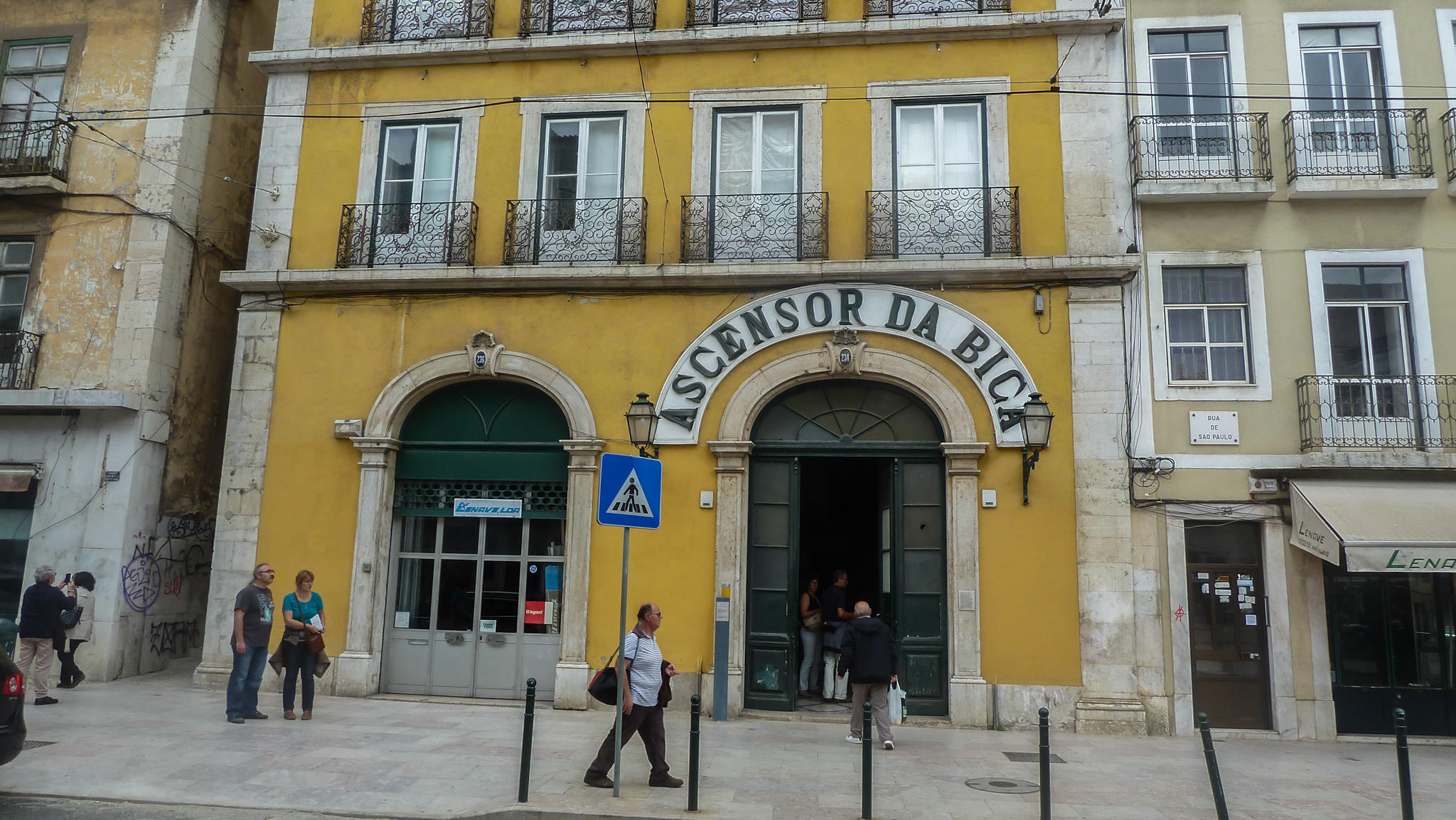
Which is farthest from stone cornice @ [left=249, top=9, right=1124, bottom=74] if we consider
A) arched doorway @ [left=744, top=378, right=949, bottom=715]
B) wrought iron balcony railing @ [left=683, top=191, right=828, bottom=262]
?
arched doorway @ [left=744, top=378, right=949, bottom=715]

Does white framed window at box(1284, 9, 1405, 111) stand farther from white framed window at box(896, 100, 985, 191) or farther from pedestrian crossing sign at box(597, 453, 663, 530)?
pedestrian crossing sign at box(597, 453, 663, 530)

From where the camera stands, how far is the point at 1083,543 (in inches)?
434

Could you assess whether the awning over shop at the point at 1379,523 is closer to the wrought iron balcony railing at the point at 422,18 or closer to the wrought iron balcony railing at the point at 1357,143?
the wrought iron balcony railing at the point at 1357,143

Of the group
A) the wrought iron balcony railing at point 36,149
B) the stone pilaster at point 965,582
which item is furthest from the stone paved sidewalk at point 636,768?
the wrought iron balcony railing at point 36,149

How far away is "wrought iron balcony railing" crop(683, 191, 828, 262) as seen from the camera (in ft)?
39.5

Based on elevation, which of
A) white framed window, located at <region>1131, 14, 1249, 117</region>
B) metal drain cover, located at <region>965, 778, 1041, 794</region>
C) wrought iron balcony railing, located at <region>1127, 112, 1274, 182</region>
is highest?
white framed window, located at <region>1131, 14, 1249, 117</region>

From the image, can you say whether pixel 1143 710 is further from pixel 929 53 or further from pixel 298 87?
pixel 298 87

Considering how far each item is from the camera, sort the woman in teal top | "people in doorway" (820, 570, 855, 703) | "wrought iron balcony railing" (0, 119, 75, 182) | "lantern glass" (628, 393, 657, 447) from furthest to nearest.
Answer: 1. "wrought iron balcony railing" (0, 119, 75, 182)
2. "people in doorway" (820, 570, 855, 703)
3. "lantern glass" (628, 393, 657, 447)
4. the woman in teal top

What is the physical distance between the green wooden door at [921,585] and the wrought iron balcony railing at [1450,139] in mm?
7096

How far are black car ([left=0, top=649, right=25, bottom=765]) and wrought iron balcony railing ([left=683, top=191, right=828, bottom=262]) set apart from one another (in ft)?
26.3

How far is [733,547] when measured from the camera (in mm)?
11438

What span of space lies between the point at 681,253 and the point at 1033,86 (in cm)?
498

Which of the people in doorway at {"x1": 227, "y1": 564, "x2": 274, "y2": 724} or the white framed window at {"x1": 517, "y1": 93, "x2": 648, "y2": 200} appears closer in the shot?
the people in doorway at {"x1": 227, "y1": 564, "x2": 274, "y2": 724}

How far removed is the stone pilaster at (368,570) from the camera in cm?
1183
